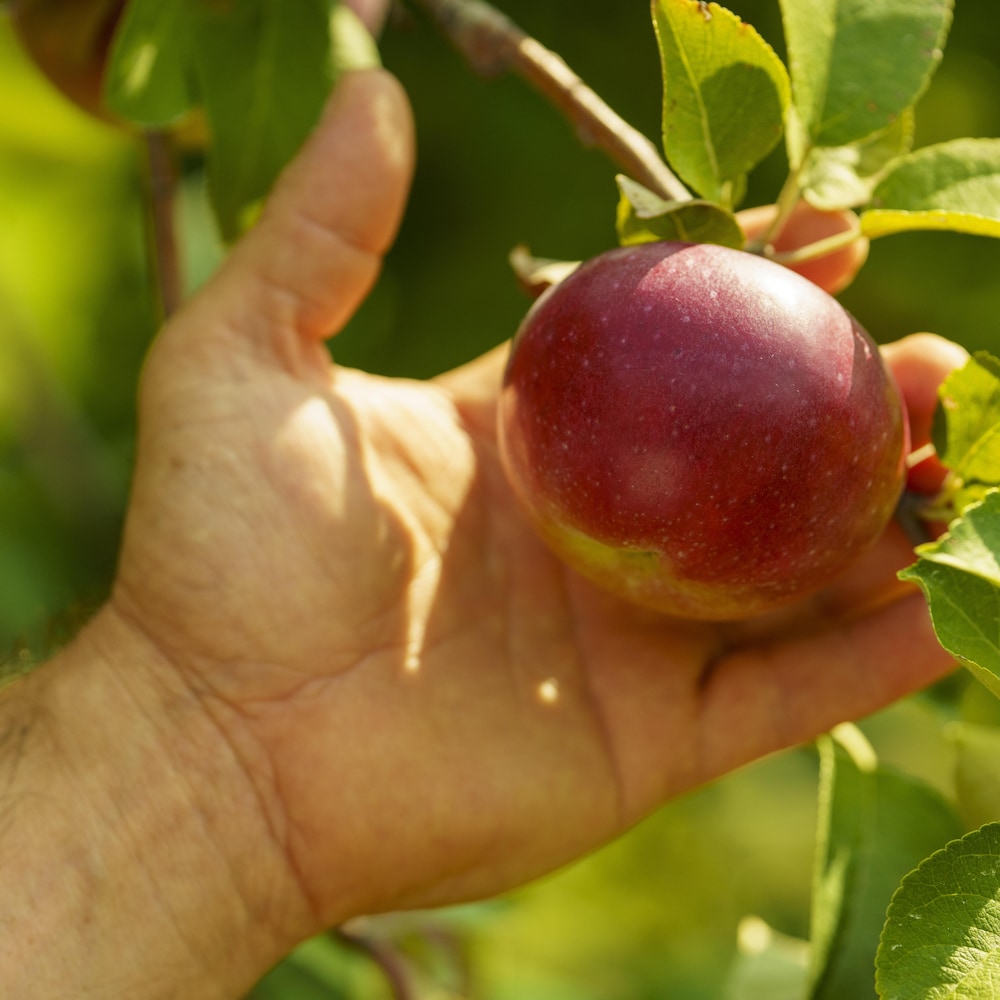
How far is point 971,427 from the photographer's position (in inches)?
41.1

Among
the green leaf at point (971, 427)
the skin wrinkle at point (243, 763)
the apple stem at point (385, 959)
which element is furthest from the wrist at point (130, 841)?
the green leaf at point (971, 427)

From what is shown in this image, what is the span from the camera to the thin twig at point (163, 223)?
1.49 m

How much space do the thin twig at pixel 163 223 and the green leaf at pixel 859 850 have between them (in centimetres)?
102

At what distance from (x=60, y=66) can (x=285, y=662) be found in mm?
931

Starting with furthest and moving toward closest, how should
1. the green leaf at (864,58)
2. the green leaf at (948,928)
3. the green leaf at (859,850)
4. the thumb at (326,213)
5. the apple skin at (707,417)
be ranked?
the thumb at (326,213) < the green leaf at (859,850) < the green leaf at (864,58) < the apple skin at (707,417) < the green leaf at (948,928)

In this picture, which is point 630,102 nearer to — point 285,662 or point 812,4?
point 812,4

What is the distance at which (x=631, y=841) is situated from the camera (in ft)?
6.24

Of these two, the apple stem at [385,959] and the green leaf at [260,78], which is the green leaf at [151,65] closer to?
the green leaf at [260,78]

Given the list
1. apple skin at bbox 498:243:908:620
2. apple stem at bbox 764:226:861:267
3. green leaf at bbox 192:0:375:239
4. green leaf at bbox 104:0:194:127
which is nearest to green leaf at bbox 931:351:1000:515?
apple skin at bbox 498:243:908:620

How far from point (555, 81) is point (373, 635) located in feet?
2.06

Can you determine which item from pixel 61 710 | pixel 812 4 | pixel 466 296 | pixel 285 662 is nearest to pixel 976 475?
pixel 812 4

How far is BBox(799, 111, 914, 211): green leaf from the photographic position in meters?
1.09

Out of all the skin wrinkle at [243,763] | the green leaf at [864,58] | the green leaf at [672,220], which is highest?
the green leaf at [864,58]

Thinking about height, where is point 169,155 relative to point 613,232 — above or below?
above
